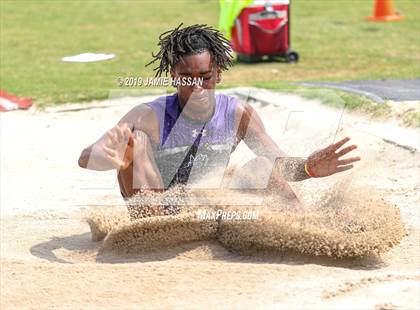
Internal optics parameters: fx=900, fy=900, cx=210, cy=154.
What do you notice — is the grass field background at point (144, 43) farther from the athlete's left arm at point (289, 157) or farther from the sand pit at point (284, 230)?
the sand pit at point (284, 230)

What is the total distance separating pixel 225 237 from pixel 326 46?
31.9 ft

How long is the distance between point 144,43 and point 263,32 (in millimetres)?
2553

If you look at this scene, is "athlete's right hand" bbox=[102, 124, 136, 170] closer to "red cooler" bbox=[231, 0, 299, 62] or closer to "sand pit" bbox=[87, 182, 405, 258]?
"sand pit" bbox=[87, 182, 405, 258]

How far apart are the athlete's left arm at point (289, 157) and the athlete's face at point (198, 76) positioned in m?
0.26

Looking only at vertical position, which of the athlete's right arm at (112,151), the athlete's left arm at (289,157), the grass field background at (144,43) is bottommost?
the grass field background at (144,43)

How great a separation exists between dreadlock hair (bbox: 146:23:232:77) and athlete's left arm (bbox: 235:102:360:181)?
0.34 metres

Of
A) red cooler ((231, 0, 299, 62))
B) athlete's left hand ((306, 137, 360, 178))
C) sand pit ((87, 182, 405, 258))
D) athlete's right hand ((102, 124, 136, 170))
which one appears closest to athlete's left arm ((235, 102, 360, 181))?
athlete's left hand ((306, 137, 360, 178))

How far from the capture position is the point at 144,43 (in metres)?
14.7

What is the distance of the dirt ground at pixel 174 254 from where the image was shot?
398 cm

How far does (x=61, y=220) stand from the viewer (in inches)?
249

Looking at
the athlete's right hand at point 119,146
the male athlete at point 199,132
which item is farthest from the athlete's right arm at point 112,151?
the male athlete at point 199,132

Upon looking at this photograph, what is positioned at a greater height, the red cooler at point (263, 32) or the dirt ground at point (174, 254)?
the dirt ground at point (174, 254)

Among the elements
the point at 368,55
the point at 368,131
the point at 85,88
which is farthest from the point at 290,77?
the point at 368,131

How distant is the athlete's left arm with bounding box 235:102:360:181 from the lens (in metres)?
4.98
